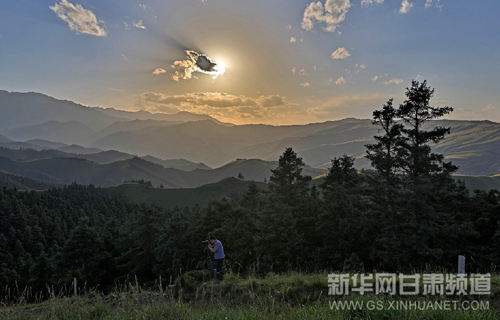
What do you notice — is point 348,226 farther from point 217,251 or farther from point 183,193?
point 183,193

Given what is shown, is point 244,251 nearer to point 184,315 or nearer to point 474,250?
point 474,250

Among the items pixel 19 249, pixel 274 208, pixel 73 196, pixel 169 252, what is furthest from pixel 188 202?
pixel 274 208

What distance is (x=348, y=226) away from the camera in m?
24.5

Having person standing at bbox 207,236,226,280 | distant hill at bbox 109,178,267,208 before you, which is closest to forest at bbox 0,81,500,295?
person standing at bbox 207,236,226,280

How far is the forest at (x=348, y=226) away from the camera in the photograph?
20.5 meters

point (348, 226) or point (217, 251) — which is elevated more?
point (217, 251)

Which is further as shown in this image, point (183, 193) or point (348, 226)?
point (183, 193)

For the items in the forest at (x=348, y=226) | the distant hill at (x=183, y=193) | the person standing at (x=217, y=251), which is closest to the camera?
the person standing at (x=217, y=251)

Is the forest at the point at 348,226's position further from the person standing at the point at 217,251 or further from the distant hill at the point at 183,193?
the distant hill at the point at 183,193

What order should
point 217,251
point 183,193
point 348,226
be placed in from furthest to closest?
point 183,193 < point 348,226 < point 217,251

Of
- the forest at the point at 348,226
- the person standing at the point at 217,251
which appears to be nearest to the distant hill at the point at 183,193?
the forest at the point at 348,226

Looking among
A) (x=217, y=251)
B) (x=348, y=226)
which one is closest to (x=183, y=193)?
(x=348, y=226)

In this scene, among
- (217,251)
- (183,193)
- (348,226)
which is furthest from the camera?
(183,193)

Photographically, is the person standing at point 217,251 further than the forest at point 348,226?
No
